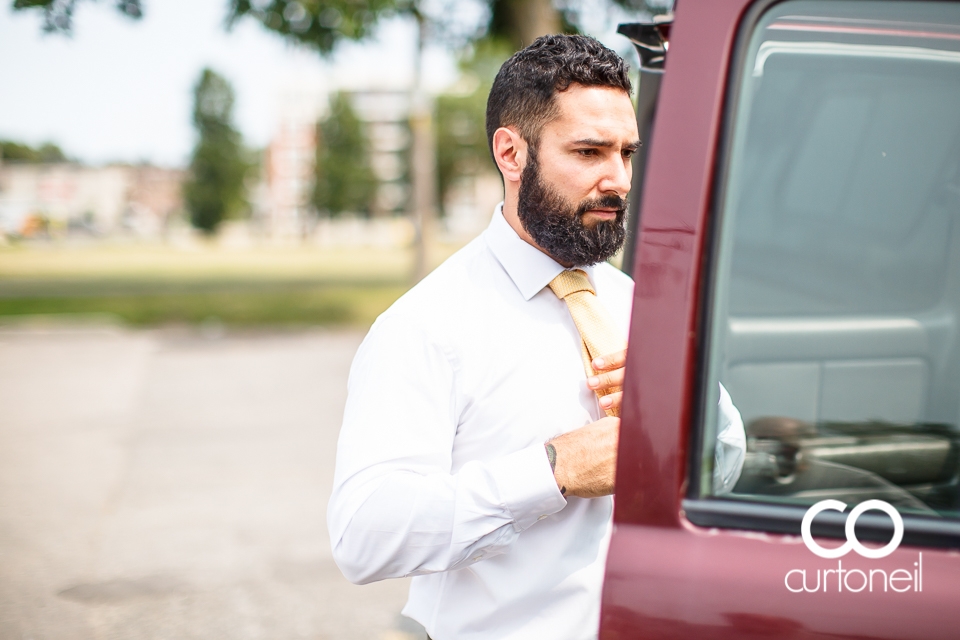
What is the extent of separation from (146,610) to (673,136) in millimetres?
3737

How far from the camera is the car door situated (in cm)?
116

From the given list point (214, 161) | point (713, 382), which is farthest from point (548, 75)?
point (214, 161)

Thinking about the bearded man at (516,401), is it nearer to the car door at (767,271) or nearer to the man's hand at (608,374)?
the man's hand at (608,374)

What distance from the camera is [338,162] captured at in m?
88.6

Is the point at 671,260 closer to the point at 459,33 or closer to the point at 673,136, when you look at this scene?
the point at 673,136

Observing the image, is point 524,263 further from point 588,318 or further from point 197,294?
point 197,294

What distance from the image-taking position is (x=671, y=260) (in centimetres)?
120

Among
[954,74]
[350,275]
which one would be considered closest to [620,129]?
[954,74]

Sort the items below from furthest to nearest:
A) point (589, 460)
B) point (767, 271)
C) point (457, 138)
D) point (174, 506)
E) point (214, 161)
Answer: point (457, 138) → point (214, 161) → point (174, 506) → point (767, 271) → point (589, 460)

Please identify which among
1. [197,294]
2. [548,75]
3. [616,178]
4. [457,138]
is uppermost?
[548,75]

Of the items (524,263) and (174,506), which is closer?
(524,263)

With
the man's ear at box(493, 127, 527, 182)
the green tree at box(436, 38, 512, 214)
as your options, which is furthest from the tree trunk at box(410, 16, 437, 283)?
the green tree at box(436, 38, 512, 214)

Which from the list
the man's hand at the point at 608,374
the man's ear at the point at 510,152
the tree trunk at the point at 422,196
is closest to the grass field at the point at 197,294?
the tree trunk at the point at 422,196

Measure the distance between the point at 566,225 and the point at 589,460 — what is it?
0.44 meters
